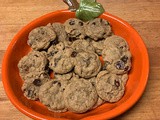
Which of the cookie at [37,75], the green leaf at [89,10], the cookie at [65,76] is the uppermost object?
the green leaf at [89,10]

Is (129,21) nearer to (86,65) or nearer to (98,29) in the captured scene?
(98,29)

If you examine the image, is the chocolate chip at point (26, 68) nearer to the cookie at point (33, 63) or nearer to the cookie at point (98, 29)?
the cookie at point (33, 63)

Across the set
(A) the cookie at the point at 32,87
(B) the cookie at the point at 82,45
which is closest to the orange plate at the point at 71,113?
(A) the cookie at the point at 32,87

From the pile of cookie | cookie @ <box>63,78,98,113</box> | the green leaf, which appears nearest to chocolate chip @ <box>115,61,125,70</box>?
the pile of cookie

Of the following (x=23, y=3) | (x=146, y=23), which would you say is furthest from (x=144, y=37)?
(x=23, y=3)

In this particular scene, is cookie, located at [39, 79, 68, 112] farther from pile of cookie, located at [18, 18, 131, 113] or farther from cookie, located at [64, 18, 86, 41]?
Result: cookie, located at [64, 18, 86, 41]

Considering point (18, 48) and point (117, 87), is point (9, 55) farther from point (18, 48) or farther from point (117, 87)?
point (117, 87)

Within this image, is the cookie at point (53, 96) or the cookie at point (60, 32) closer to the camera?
the cookie at point (53, 96)
